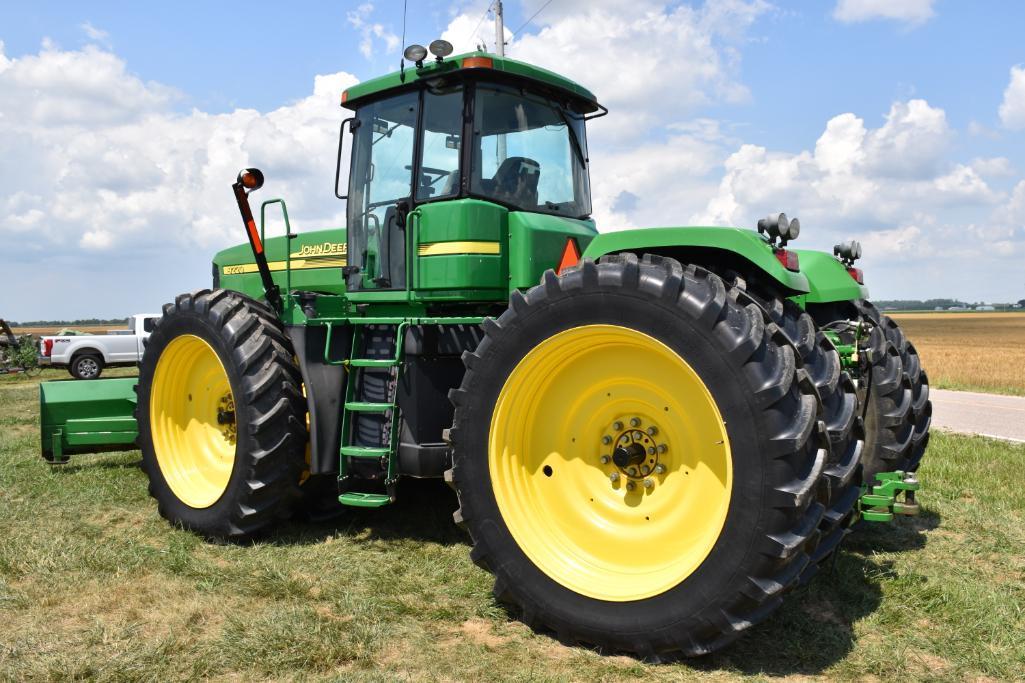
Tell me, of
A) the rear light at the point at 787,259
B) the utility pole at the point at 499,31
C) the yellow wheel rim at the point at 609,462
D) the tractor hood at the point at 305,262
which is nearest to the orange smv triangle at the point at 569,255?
the yellow wheel rim at the point at 609,462

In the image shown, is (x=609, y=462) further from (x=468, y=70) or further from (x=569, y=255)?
(x=468, y=70)

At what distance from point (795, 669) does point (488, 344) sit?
1993 mm

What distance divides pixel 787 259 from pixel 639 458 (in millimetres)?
1398

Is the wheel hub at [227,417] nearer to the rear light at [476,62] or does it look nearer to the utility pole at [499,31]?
the rear light at [476,62]

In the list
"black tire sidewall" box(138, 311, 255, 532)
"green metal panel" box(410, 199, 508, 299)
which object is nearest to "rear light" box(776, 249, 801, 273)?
"green metal panel" box(410, 199, 508, 299)

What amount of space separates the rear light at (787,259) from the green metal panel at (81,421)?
18.2 feet

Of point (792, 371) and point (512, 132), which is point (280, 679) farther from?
point (512, 132)

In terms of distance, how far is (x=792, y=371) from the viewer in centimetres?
325

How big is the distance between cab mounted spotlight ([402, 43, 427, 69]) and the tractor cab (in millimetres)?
39

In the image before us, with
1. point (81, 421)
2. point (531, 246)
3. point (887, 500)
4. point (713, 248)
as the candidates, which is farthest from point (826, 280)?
point (81, 421)

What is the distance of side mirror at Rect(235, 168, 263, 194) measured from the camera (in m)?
5.31

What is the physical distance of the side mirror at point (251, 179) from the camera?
5.31 m

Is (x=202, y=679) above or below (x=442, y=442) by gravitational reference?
below

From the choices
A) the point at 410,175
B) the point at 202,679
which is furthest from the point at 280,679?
the point at 410,175
